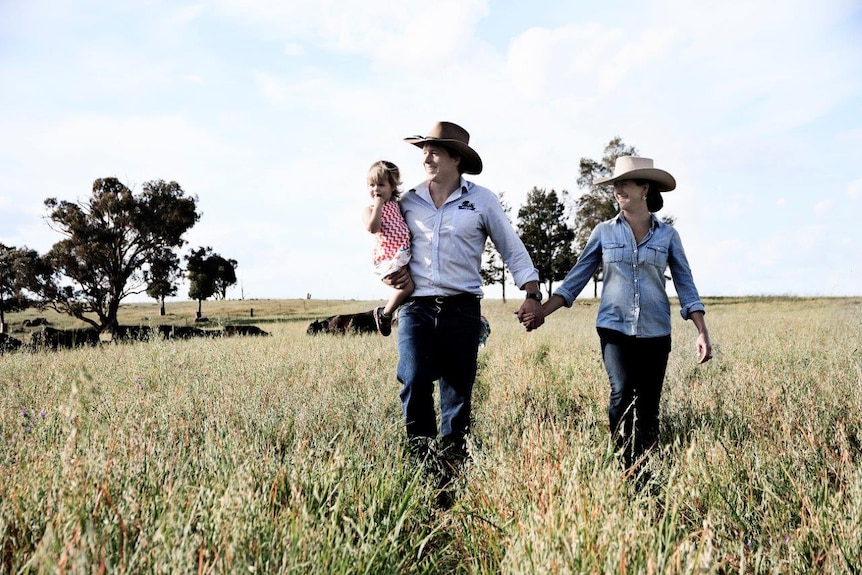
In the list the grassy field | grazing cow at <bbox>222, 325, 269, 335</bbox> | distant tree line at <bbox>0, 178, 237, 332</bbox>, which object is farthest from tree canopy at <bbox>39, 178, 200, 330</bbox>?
the grassy field

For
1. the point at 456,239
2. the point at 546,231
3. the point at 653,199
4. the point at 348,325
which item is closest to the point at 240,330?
the point at 348,325

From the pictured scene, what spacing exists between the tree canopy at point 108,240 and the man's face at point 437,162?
34.5 metres

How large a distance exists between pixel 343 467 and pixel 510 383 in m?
3.78

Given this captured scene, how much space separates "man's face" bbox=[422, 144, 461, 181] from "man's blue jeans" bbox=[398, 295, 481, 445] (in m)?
0.86

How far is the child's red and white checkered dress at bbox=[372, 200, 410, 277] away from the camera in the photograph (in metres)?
4.02

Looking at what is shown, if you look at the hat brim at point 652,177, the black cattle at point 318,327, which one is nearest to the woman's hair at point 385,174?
the hat brim at point 652,177

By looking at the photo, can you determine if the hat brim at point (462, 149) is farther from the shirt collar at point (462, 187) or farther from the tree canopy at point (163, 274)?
the tree canopy at point (163, 274)

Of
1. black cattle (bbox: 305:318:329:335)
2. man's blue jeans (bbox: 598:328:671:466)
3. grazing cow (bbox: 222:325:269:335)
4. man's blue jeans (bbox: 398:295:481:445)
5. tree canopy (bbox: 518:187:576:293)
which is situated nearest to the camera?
man's blue jeans (bbox: 398:295:481:445)

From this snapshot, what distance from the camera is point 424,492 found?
3.06 meters

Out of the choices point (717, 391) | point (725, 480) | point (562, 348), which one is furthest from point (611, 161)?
point (725, 480)

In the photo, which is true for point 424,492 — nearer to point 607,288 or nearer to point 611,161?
point 607,288

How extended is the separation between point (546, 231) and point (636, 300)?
1695 inches

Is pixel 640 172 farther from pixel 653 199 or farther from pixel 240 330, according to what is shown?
pixel 240 330

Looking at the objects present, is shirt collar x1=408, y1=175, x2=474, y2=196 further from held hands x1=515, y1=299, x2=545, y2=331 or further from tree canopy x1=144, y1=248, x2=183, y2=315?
tree canopy x1=144, y1=248, x2=183, y2=315
